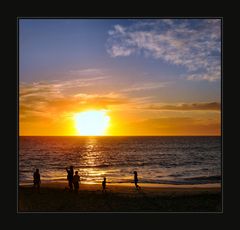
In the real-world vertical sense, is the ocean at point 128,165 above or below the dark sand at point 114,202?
below

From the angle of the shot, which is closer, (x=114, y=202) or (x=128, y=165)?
(x=114, y=202)

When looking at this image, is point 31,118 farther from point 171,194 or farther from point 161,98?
point 171,194

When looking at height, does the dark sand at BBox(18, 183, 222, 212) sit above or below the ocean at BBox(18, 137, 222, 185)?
above

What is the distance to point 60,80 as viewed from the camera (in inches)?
1358

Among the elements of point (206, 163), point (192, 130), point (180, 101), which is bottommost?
point (206, 163)

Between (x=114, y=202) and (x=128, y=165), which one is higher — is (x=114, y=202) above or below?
above

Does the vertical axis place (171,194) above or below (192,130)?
below

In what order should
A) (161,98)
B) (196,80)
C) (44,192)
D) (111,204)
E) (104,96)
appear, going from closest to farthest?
(111,204), (44,192), (196,80), (161,98), (104,96)

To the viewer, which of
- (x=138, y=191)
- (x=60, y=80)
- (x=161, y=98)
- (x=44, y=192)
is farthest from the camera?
(x=161, y=98)

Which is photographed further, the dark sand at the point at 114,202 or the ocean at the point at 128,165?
the ocean at the point at 128,165

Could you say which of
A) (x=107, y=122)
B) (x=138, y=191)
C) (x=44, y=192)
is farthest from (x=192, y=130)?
(x=44, y=192)

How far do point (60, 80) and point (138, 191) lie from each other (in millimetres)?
15390

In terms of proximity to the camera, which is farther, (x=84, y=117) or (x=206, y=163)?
(x=206, y=163)

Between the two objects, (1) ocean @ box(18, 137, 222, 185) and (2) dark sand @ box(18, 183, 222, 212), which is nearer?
(2) dark sand @ box(18, 183, 222, 212)
